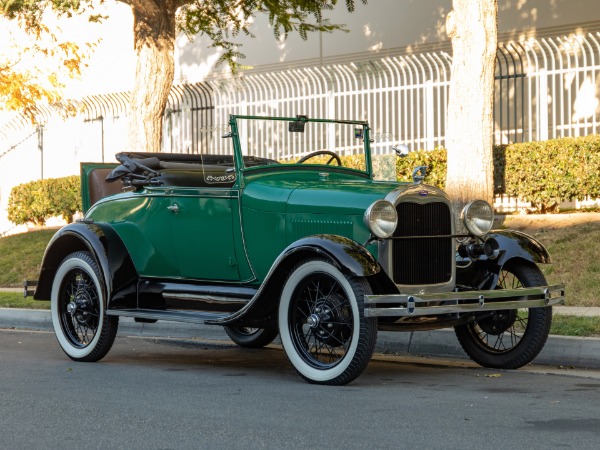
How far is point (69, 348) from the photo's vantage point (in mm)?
9609

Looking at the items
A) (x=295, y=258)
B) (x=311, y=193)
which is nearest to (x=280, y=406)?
(x=295, y=258)

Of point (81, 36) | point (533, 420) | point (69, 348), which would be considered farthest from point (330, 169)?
point (81, 36)

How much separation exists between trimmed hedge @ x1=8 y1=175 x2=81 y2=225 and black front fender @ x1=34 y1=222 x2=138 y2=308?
13238mm

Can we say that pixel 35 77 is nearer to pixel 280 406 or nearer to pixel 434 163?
pixel 434 163

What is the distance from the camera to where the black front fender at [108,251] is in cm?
934

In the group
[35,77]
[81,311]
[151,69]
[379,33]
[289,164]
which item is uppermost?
[379,33]

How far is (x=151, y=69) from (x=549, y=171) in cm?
585

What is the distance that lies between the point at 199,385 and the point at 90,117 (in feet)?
58.7

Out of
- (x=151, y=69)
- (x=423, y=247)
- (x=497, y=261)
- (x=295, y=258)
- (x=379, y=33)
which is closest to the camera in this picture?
(x=295, y=258)

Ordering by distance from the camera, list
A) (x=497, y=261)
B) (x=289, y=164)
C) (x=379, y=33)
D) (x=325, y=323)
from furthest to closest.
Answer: (x=379, y=33), (x=289, y=164), (x=497, y=261), (x=325, y=323)

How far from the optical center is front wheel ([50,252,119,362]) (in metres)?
9.35

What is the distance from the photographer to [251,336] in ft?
33.8

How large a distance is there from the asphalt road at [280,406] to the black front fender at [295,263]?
44cm

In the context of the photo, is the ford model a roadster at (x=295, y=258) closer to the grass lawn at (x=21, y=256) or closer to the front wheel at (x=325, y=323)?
the front wheel at (x=325, y=323)
